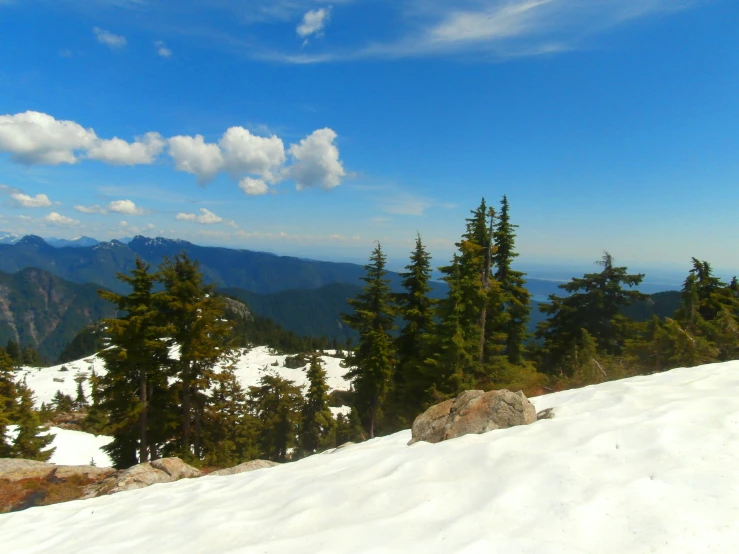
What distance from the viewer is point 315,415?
35.5m

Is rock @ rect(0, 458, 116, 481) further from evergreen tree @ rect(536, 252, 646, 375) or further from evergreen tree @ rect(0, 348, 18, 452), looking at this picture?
evergreen tree @ rect(536, 252, 646, 375)

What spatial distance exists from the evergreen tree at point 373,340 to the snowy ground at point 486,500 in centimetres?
1203

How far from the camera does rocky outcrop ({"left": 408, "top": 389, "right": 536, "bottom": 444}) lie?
25.6 feet

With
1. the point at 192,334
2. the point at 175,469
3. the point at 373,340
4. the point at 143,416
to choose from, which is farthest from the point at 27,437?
the point at 373,340

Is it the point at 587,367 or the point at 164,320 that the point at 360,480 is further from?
the point at 164,320

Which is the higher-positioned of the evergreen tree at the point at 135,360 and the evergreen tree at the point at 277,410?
the evergreen tree at the point at 135,360

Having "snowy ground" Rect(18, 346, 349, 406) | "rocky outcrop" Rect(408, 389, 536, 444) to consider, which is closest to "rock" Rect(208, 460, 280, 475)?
"rocky outcrop" Rect(408, 389, 536, 444)

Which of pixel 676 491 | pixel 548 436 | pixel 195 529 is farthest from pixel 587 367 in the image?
pixel 195 529

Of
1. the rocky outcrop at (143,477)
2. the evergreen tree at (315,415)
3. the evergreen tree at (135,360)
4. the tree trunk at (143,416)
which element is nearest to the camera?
the rocky outcrop at (143,477)

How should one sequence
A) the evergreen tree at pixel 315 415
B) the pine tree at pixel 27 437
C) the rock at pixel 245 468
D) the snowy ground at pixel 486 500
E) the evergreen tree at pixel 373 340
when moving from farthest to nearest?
the evergreen tree at pixel 315 415 → the pine tree at pixel 27 437 → the evergreen tree at pixel 373 340 → the rock at pixel 245 468 → the snowy ground at pixel 486 500

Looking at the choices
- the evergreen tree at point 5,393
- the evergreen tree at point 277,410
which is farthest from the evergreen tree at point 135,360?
the evergreen tree at point 277,410

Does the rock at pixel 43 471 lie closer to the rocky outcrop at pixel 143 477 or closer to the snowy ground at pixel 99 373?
the rocky outcrop at pixel 143 477

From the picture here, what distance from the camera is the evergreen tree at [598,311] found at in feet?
84.1

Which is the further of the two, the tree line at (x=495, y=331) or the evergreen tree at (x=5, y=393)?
the evergreen tree at (x=5, y=393)
